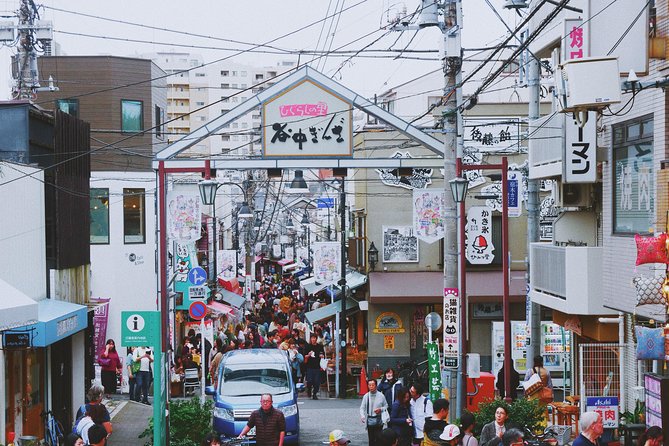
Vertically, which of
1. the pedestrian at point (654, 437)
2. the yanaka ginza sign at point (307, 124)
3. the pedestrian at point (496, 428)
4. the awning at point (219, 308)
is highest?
the yanaka ginza sign at point (307, 124)

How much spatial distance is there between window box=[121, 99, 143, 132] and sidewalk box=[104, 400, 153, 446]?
534 inches

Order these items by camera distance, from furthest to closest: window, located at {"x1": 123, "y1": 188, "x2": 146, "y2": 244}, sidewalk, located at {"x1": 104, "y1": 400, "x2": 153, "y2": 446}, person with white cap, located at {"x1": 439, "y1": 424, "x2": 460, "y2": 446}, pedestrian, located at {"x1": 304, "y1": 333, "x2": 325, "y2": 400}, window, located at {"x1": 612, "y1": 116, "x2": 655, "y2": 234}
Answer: window, located at {"x1": 123, "y1": 188, "x2": 146, "y2": 244}, pedestrian, located at {"x1": 304, "y1": 333, "x2": 325, "y2": 400}, sidewalk, located at {"x1": 104, "y1": 400, "x2": 153, "y2": 446}, window, located at {"x1": 612, "y1": 116, "x2": 655, "y2": 234}, person with white cap, located at {"x1": 439, "y1": 424, "x2": 460, "y2": 446}

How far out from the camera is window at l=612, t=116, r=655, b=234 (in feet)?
52.4

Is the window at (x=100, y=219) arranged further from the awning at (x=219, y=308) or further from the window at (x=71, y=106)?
the awning at (x=219, y=308)

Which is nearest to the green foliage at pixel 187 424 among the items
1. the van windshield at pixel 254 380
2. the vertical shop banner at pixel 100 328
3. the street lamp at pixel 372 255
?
the van windshield at pixel 254 380

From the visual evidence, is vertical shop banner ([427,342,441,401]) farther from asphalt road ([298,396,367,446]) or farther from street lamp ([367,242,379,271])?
street lamp ([367,242,379,271])

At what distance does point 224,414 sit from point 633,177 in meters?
9.11

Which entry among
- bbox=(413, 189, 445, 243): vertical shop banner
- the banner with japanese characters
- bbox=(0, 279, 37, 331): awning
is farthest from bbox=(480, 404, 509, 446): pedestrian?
the banner with japanese characters

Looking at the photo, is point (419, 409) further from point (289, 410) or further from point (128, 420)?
point (128, 420)

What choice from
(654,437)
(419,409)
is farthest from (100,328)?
(654,437)

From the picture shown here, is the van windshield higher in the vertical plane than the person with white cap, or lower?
lower

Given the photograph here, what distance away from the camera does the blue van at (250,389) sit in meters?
19.9

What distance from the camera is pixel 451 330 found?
731 inches

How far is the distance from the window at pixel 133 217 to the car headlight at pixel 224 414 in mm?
16319
